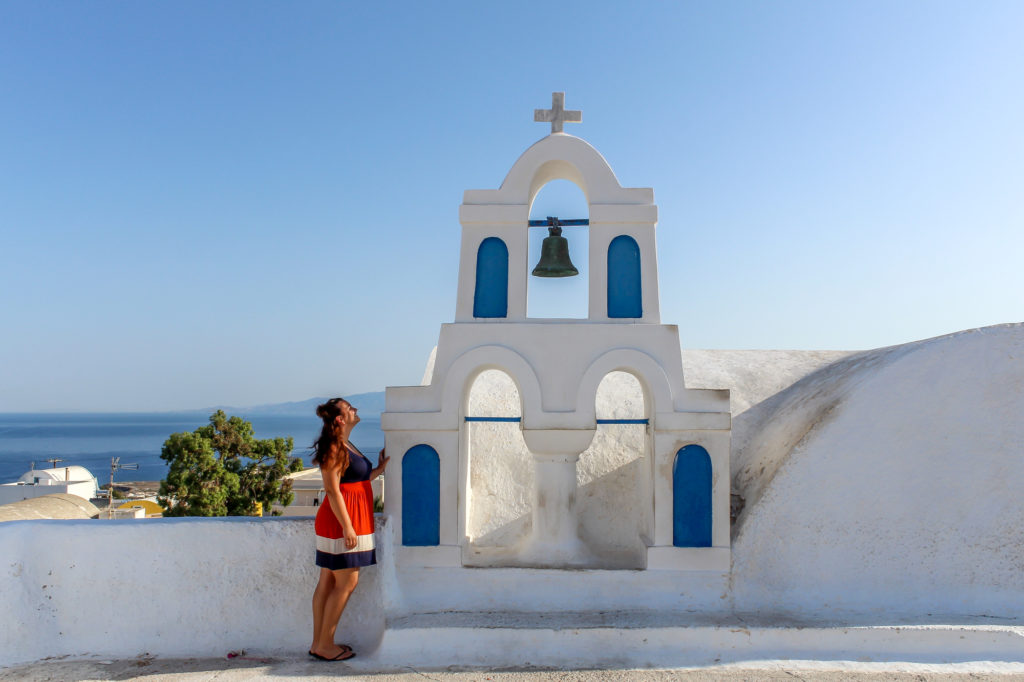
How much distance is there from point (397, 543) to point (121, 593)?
1904mm

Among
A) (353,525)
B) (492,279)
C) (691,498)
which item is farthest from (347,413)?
(691,498)

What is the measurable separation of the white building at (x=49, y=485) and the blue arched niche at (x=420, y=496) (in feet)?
96.3

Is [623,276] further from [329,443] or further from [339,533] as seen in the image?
[339,533]

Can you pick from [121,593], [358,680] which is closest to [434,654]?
[358,680]

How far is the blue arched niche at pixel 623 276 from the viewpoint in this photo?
516 cm

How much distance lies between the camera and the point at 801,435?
541 cm

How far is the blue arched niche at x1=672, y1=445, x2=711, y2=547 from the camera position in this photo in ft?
16.1

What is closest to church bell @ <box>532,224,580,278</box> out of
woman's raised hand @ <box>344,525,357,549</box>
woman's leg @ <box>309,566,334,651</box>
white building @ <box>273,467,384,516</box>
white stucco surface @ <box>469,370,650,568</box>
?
white stucco surface @ <box>469,370,650,568</box>

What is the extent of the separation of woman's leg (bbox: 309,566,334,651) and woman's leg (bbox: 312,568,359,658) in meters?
0.02

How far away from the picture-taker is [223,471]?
21062mm

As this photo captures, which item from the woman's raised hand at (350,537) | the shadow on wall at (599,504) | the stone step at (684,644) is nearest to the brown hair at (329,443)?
the woman's raised hand at (350,537)

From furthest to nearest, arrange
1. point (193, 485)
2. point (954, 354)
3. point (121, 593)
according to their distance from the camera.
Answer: point (193, 485) → point (954, 354) → point (121, 593)

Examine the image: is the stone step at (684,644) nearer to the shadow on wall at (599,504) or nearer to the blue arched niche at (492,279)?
the shadow on wall at (599,504)

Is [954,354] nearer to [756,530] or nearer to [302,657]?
[756,530]
